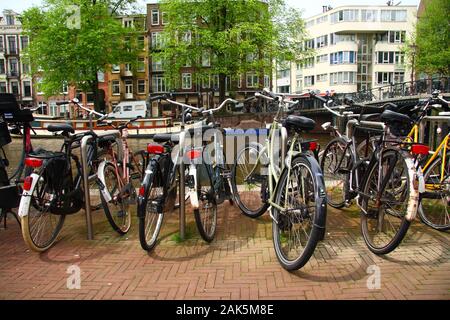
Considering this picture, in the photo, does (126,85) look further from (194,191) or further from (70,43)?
(194,191)

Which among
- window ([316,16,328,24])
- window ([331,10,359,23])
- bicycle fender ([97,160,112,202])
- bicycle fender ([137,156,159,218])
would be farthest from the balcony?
bicycle fender ([137,156,159,218])

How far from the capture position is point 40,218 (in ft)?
12.2

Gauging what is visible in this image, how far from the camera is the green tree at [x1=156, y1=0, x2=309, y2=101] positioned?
81.2 feet

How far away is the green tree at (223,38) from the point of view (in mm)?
24750

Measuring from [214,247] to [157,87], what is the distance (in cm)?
4794

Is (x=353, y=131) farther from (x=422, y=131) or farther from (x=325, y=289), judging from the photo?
(x=325, y=289)

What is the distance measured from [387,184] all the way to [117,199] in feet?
8.62

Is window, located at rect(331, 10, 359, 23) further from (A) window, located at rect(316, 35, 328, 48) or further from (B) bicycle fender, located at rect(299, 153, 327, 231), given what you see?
(B) bicycle fender, located at rect(299, 153, 327, 231)

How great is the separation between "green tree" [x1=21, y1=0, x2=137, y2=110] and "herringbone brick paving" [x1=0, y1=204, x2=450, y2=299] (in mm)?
23987

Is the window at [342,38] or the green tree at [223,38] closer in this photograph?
the green tree at [223,38]

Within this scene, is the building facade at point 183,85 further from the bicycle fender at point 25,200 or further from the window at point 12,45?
the bicycle fender at point 25,200

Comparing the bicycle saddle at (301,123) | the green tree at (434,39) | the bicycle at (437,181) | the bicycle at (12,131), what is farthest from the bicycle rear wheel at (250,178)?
the green tree at (434,39)

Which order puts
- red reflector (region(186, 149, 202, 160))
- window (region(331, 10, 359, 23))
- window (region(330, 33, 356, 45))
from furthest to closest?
1. window (region(330, 33, 356, 45))
2. window (region(331, 10, 359, 23))
3. red reflector (region(186, 149, 202, 160))

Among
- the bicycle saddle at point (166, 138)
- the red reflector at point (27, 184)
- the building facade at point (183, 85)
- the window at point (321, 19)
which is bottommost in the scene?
the red reflector at point (27, 184)
